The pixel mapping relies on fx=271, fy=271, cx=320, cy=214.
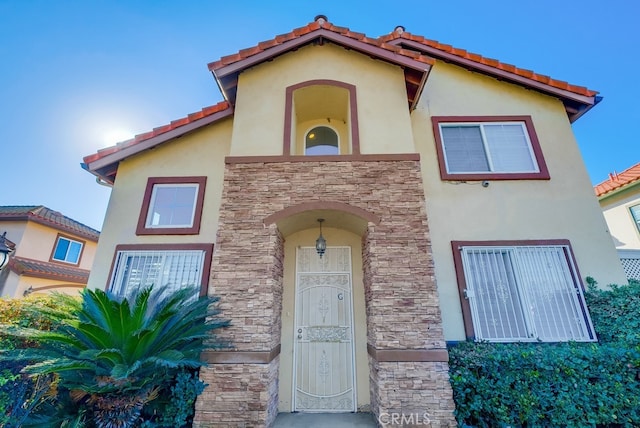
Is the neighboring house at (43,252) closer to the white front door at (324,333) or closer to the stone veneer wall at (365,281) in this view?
the stone veneer wall at (365,281)

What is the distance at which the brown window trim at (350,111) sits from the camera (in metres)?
6.46

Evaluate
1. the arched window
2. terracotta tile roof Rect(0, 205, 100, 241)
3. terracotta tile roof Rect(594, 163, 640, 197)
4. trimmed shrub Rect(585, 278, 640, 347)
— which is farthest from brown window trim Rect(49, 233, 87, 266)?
terracotta tile roof Rect(594, 163, 640, 197)

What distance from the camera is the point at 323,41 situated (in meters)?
7.55

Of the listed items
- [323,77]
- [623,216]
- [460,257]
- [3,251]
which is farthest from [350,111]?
[623,216]

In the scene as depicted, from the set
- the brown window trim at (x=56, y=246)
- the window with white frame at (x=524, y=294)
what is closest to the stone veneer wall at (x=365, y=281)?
the window with white frame at (x=524, y=294)

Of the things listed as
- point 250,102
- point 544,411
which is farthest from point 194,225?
point 544,411

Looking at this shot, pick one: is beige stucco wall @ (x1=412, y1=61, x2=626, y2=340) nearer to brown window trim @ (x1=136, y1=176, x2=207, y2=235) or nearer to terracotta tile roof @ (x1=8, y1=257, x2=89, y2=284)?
brown window trim @ (x1=136, y1=176, x2=207, y2=235)

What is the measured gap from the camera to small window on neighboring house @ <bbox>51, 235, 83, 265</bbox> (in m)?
14.8

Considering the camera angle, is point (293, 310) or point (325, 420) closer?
point (325, 420)

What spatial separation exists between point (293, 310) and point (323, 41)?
722cm

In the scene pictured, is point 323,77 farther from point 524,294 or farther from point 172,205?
point 524,294

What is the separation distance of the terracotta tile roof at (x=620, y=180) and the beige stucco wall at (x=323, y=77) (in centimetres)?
1098

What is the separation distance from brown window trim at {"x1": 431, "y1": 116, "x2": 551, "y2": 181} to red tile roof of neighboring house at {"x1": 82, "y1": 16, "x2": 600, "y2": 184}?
107cm

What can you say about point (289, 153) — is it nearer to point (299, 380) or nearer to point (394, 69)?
point (394, 69)
